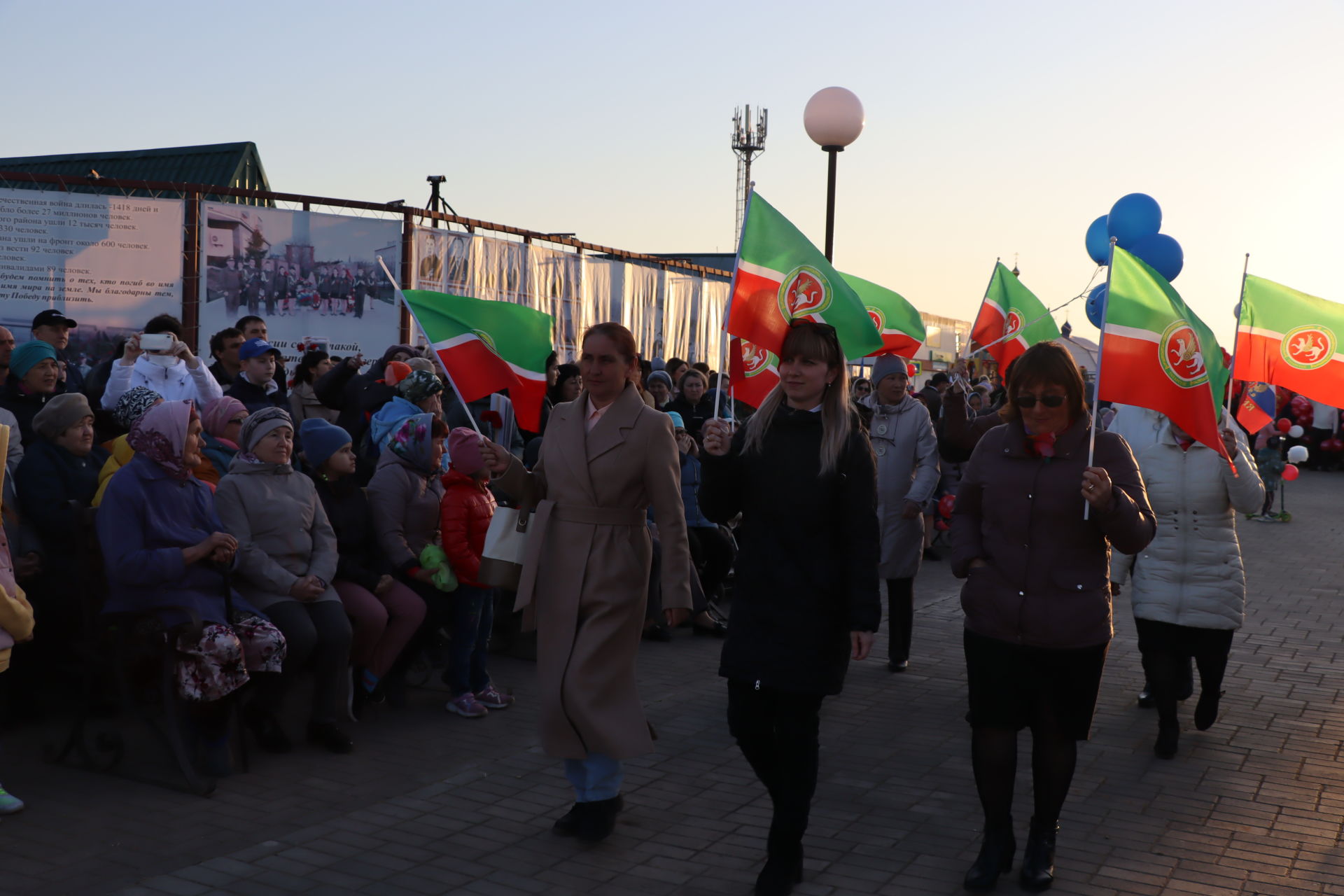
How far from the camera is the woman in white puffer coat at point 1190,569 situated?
650 centimetres

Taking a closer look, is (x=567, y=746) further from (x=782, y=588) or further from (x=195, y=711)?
(x=195, y=711)

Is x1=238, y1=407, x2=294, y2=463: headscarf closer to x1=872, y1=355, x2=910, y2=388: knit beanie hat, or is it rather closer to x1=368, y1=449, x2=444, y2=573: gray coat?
x1=368, y1=449, x2=444, y2=573: gray coat

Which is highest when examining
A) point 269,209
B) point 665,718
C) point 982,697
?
point 269,209

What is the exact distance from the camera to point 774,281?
20.7 ft

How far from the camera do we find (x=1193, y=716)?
7203 millimetres

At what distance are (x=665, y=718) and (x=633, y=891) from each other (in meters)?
2.47

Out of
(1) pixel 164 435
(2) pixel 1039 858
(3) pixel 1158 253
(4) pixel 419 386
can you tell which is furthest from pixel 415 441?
(3) pixel 1158 253

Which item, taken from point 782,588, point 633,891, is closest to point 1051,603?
point 782,588

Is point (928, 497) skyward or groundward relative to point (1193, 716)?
skyward

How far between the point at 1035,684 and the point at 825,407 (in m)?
1.27

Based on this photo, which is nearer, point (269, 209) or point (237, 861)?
point (237, 861)

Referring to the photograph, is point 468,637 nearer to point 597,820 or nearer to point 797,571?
point 597,820

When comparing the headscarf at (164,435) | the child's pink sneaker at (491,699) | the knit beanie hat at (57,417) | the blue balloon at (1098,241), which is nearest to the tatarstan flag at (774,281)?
the child's pink sneaker at (491,699)

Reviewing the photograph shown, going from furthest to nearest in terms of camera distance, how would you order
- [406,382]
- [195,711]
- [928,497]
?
1. [928,497]
2. [406,382]
3. [195,711]
